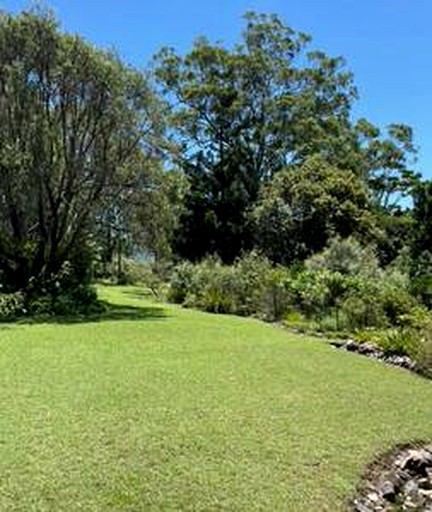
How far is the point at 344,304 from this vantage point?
17406 millimetres

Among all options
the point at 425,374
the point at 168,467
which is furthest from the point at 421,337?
the point at 168,467

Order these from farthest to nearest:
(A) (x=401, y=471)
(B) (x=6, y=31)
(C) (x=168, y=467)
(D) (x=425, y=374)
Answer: (B) (x=6, y=31) < (D) (x=425, y=374) < (A) (x=401, y=471) < (C) (x=168, y=467)

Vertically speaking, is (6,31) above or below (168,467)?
above

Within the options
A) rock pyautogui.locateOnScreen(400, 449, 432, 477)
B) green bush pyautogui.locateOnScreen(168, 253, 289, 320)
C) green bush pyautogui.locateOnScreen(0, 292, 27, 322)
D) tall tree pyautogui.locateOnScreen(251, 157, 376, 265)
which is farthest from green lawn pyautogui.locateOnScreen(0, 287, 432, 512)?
tall tree pyautogui.locateOnScreen(251, 157, 376, 265)

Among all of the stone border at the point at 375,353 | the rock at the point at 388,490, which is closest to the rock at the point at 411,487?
the rock at the point at 388,490

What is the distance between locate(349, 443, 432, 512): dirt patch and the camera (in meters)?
6.16

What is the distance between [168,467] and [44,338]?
7.78m

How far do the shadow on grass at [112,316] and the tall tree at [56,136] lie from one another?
2296mm

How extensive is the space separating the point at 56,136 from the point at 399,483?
15602 mm

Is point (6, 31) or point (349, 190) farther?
point (349, 190)

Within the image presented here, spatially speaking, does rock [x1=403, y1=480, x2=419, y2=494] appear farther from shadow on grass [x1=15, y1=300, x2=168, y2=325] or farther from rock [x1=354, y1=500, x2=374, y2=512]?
Result: shadow on grass [x1=15, y1=300, x2=168, y2=325]

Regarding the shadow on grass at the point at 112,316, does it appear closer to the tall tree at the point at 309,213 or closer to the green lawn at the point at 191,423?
the green lawn at the point at 191,423

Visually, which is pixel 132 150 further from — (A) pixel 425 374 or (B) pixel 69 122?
(A) pixel 425 374

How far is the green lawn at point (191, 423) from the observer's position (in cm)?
573
